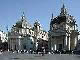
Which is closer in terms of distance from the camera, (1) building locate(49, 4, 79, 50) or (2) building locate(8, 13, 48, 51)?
(1) building locate(49, 4, 79, 50)

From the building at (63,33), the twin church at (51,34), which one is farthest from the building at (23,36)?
the building at (63,33)

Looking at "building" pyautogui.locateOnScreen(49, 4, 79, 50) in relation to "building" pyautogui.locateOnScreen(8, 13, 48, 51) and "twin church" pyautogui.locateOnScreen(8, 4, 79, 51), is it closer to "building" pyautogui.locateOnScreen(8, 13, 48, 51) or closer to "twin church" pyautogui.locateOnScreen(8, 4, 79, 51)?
"twin church" pyautogui.locateOnScreen(8, 4, 79, 51)

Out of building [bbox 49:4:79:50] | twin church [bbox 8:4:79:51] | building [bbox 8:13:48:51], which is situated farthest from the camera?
building [bbox 8:13:48:51]

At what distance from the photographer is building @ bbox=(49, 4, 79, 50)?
92562 mm

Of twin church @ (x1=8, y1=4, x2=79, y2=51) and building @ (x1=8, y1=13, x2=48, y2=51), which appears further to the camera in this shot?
building @ (x1=8, y1=13, x2=48, y2=51)

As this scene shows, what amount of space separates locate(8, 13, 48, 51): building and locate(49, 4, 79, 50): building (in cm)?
1472

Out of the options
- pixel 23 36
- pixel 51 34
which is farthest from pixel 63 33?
pixel 23 36

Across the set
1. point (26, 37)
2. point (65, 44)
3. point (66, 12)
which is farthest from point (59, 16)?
point (26, 37)

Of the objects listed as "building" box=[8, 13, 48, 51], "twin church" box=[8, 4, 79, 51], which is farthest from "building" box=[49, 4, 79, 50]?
"building" box=[8, 13, 48, 51]

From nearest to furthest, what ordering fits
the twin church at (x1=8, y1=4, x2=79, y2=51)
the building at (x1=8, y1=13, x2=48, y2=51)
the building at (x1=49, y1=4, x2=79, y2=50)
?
the building at (x1=49, y1=4, x2=79, y2=50), the twin church at (x1=8, y1=4, x2=79, y2=51), the building at (x1=8, y1=13, x2=48, y2=51)

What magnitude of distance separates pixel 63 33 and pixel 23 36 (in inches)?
A: 1077

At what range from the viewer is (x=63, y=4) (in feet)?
346

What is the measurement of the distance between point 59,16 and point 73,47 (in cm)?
1462

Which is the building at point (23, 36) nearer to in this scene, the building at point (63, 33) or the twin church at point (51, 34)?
the twin church at point (51, 34)
